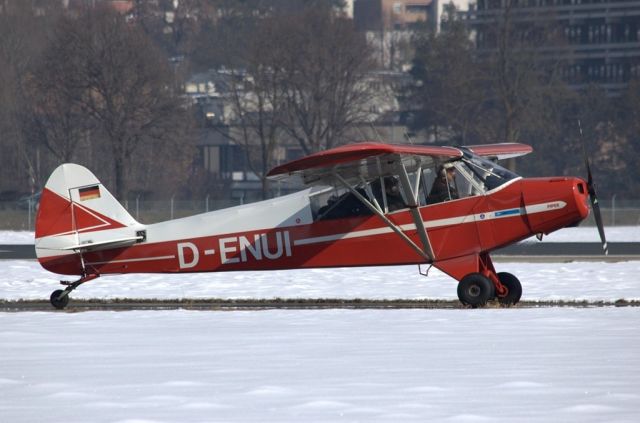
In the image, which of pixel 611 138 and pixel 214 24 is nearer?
pixel 611 138

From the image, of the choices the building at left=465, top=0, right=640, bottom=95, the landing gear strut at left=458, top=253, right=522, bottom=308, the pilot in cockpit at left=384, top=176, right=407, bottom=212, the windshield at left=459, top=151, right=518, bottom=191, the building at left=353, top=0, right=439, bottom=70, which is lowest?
the landing gear strut at left=458, top=253, right=522, bottom=308

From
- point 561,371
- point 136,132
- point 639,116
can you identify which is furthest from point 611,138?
point 561,371

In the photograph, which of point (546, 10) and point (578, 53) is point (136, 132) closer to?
point (546, 10)

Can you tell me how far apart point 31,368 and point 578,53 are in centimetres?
7490

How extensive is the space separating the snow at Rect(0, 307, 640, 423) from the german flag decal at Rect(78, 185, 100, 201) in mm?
2439

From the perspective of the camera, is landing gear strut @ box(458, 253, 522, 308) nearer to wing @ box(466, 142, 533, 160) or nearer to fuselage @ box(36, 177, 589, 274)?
fuselage @ box(36, 177, 589, 274)

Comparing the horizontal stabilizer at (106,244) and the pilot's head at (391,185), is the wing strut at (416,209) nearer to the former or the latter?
the pilot's head at (391,185)

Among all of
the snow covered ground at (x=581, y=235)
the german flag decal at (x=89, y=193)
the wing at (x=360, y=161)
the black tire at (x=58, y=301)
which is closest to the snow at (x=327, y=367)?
the black tire at (x=58, y=301)

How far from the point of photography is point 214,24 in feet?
411

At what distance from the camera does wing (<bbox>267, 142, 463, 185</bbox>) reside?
1431 centimetres

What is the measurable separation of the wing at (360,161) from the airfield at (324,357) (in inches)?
71.2

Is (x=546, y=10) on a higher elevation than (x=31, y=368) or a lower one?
higher

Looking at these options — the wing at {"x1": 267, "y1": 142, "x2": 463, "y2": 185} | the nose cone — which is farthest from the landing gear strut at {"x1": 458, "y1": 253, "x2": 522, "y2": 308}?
the wing at {"x1": 267, "y1": 142, "x2": 463, "y2": 185}

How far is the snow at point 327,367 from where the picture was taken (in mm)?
8383
